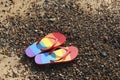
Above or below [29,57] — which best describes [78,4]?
above

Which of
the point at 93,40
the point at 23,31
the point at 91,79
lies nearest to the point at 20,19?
the point at 23,31

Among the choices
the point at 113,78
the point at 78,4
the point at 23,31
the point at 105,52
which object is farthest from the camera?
the point at 78,4

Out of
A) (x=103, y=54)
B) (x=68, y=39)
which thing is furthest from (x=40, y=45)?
(x=103, y=54)

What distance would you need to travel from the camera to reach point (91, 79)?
2748 mm

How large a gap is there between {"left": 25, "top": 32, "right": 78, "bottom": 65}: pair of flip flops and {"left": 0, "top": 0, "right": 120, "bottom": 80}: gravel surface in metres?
0.05

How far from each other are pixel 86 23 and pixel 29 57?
2.16 ft

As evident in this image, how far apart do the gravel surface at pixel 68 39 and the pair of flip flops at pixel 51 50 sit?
5 centimetres

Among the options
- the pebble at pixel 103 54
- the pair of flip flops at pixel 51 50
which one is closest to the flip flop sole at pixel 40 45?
the pair of flip flops at pixel 51 50

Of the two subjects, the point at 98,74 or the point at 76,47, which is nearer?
the point at 98,74

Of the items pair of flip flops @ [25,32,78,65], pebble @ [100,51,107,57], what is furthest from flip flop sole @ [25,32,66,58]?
pebble @ [100,51,107,57]

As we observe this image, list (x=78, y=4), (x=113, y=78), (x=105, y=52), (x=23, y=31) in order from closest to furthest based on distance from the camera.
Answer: (x=113, y=78) → (x=105, y=52) → (x=23, y=31) → (x=78, y=4)

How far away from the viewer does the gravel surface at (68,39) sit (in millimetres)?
2803

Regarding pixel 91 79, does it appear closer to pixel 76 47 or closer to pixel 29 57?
pixel 76 47

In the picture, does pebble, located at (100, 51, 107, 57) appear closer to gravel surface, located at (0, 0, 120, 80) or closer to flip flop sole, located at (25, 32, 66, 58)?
gravel surface, located at (0, 0, 120, 80)
